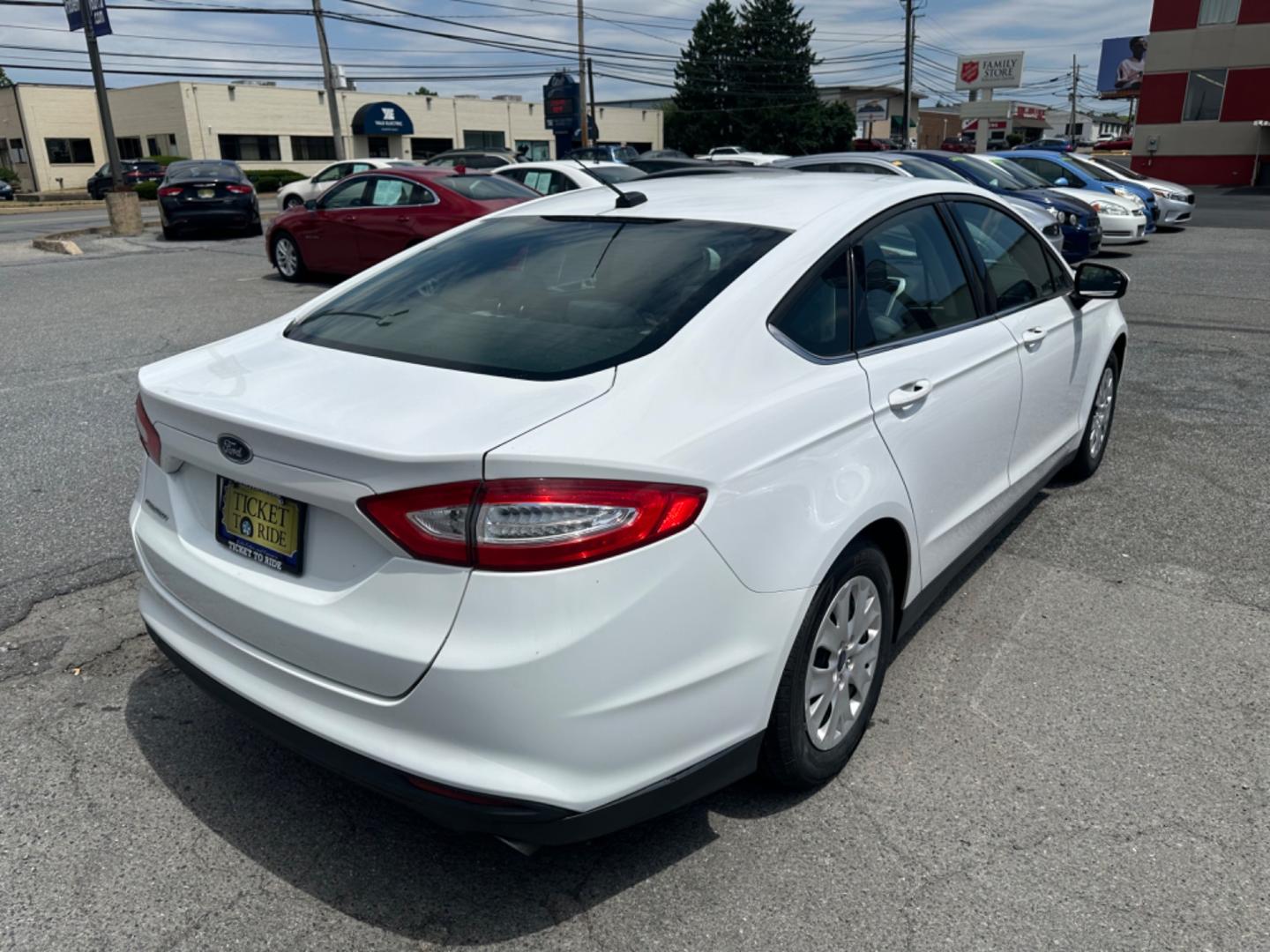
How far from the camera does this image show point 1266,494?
5.18 metres

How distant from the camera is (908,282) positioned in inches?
132

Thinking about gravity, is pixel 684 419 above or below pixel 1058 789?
above

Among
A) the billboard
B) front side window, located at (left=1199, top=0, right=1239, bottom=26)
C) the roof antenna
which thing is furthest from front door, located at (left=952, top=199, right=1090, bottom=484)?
the billboard

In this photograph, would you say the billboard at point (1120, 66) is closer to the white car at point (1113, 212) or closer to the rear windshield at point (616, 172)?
the white car at point (1113, 212)

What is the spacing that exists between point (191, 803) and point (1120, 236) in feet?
52.5

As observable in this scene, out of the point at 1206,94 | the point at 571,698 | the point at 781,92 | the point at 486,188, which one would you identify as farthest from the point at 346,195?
the point at 781,92

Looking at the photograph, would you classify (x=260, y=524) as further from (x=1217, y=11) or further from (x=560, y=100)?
(x=560, y=100)

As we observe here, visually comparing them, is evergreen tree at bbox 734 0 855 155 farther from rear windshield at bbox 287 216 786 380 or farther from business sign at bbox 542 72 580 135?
rear windshield at bbox 287 216 786 380

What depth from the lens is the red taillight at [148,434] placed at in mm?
2719

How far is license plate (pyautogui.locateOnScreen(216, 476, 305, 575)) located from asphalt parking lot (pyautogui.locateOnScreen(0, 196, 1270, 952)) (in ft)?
2.68

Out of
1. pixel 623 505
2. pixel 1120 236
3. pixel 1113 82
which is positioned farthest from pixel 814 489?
pixel 1113 82

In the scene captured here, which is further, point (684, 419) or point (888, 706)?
point (888, 706)

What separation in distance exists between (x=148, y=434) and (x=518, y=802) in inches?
58.4

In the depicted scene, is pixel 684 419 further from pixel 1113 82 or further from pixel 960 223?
pixel 1113 82
